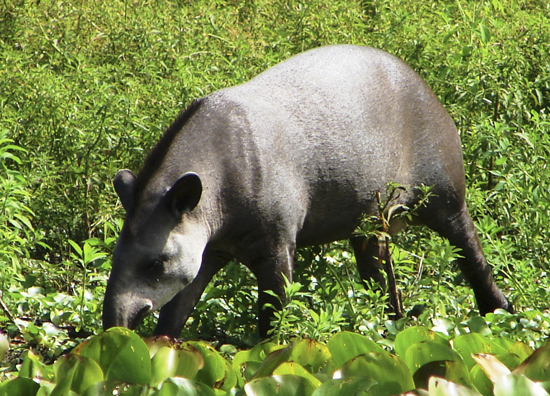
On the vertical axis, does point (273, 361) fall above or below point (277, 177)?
above

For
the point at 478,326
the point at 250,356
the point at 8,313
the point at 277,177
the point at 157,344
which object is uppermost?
the point at 157,344

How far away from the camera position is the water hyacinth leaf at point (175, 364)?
265 cm

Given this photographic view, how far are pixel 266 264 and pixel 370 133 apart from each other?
0.95 meters

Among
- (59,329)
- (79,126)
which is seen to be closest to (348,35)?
(79,126)

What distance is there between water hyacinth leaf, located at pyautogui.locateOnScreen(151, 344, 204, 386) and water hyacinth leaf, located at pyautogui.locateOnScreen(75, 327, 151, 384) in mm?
33

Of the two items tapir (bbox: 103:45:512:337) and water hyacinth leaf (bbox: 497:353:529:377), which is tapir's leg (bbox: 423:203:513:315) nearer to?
tapir (bbox: 103:45:512:337)

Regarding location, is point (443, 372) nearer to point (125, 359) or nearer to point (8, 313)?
point (125, 359)

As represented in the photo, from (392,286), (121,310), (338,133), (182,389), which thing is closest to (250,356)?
(182,389)

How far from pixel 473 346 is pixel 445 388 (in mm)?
589

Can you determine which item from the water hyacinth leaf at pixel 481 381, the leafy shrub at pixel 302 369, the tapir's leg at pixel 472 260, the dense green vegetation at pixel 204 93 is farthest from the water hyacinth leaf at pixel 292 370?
the tapir's leg at pixel 472 260

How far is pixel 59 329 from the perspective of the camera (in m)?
5.16

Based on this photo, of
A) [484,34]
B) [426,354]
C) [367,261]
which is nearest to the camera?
[426,354]

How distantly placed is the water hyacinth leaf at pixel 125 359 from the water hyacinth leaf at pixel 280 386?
379 mm

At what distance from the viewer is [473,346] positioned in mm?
2893
